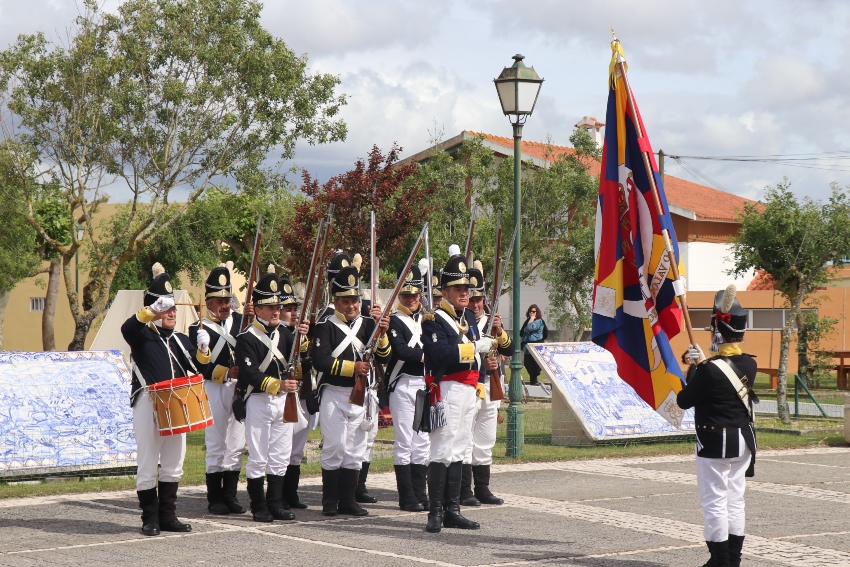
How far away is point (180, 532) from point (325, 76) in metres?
13.7

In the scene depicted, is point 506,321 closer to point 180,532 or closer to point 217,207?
point 217,207

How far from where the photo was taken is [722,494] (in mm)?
7301

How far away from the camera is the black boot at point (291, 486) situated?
9.91 m

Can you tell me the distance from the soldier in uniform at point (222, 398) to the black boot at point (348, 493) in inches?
35.7

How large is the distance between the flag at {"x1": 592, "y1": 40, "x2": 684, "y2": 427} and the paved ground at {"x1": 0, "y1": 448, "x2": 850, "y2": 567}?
3.93 feet

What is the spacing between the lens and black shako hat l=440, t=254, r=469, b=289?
9.25 meters

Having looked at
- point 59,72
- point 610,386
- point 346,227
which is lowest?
point 610,386

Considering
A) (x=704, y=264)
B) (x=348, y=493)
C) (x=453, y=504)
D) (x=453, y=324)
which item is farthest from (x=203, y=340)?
(x=704, y=264)

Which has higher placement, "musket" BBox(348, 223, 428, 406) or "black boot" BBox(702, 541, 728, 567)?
"musket" BBox(348, 223, 428, 406)

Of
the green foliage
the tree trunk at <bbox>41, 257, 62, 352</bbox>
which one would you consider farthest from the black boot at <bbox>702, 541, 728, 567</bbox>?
the tree trunk at <bbox>41, 257, 62, 352</bbox>

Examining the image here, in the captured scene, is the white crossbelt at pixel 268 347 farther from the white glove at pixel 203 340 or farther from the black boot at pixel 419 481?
the black boot at pixel 419 481

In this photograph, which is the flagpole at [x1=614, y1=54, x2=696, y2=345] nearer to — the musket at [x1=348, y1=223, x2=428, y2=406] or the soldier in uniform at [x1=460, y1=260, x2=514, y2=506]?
the musket at [x1=348, y1=223, x2=428, y2=406]

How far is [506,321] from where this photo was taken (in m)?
37.9

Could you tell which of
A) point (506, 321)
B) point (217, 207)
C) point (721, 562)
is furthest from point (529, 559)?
point (506, 321)
